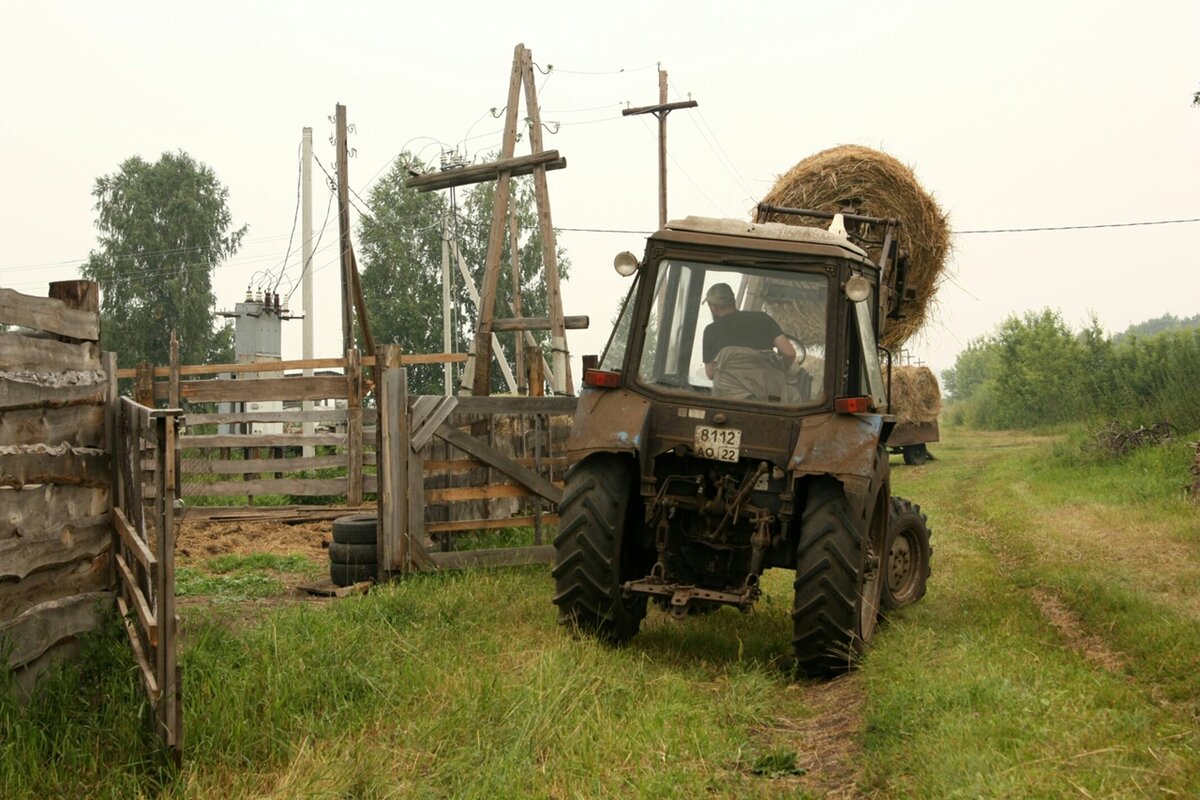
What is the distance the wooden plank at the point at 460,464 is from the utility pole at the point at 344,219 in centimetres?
1225

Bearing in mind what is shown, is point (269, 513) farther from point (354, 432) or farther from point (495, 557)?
point (495, 557)

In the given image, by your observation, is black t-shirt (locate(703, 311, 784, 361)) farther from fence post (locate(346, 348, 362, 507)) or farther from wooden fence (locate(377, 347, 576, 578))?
fence post (locate(346, 348, 362, 507))

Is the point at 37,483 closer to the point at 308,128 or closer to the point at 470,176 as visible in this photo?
the point at 470,176

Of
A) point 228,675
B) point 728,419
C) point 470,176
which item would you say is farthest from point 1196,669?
point 470,176

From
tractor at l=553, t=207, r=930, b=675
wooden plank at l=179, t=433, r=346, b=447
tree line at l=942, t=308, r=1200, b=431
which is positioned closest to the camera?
tractor at l=553, t=207, r=930, b=675

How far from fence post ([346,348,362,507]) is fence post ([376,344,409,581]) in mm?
4689

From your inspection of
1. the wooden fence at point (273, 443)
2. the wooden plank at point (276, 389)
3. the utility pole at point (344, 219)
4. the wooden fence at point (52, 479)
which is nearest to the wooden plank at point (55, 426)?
the wooden fence at point (52, 479)

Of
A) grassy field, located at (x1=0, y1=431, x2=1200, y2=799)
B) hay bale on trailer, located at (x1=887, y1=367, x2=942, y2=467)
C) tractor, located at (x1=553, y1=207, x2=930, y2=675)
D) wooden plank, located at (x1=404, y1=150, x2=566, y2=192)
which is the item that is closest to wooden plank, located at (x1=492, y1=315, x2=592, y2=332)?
wooden plank, located at (x1=404, y1=150, x2=566, y2=192)

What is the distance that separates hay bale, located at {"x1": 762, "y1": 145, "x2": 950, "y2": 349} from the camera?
12438mm

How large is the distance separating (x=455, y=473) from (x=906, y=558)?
3.78 meters

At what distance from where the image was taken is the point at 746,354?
719 cm

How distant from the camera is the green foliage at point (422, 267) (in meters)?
59.1

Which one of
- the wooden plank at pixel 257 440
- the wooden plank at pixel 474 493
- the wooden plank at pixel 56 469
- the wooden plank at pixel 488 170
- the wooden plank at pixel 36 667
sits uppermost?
the wooden plank at pixel 488 170

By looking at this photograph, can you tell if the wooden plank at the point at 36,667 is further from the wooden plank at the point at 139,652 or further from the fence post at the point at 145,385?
the fence post at the point at 145,385
